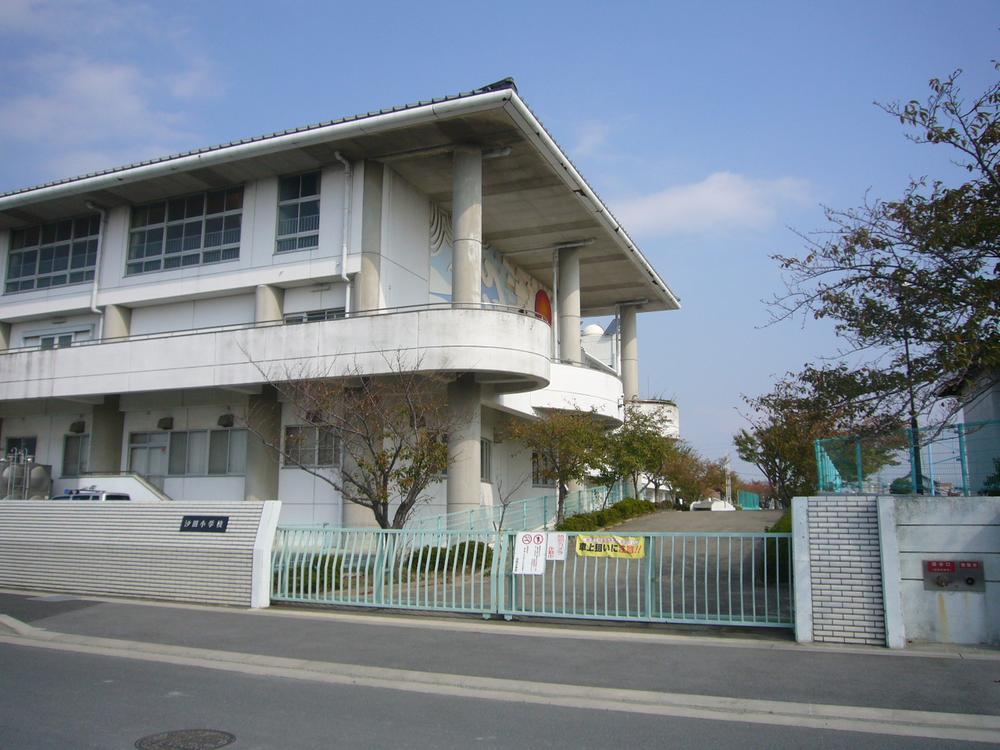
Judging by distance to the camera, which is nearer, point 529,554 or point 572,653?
point 572,653

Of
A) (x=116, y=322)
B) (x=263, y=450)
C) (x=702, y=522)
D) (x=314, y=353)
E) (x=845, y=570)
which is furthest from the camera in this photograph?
(x=702, y=522)

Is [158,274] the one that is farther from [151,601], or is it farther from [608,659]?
[608,659]

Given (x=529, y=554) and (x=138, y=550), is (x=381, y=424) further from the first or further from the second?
(x=529, y=554)

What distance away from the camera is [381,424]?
18719 millimetres

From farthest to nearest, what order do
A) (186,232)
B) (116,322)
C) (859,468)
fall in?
(116,322), (186,232), (859,468)

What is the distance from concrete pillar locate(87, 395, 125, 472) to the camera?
91.4ft

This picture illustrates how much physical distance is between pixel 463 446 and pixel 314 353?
4.74 metres

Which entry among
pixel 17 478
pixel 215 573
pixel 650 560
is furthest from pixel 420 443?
pixel 17 478

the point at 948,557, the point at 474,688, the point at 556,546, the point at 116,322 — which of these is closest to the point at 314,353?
the point at 116,322

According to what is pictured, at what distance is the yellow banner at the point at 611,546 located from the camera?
38.4ft

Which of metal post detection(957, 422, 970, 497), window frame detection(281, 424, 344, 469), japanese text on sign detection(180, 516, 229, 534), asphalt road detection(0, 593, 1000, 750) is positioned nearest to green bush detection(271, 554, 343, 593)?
japanese text on sign detection(180, 516, 229, 534)

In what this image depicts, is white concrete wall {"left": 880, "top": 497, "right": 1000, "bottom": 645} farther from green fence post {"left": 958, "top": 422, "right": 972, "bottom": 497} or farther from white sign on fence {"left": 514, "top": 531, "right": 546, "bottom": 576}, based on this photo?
white sign on fence {"left": 514, "top": 531, "right": 546, "bottom": 576}

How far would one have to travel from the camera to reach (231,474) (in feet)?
86.4

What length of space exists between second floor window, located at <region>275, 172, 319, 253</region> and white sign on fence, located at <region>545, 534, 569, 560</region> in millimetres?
15052
